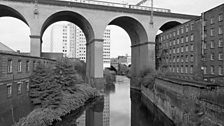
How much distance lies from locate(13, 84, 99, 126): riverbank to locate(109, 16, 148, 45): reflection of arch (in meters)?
14.5

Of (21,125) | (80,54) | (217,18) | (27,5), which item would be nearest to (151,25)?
(217,18)

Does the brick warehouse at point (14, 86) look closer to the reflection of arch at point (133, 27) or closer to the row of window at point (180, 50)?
the reflection of arch at point (133, 27)

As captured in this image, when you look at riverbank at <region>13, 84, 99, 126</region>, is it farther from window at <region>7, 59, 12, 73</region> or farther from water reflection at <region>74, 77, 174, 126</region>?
window at <region>7, 59, 12, 73</region>

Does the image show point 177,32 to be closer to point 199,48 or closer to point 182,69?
point 199,48

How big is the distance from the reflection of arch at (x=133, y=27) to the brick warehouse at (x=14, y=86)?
20.9m

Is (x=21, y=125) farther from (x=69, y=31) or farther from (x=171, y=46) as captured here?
(x=69, y=31)

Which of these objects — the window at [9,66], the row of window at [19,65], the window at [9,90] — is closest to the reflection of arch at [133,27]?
the row of window at [19,65]

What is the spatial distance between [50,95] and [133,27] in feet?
80.7

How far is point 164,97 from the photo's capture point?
1959 centimetres

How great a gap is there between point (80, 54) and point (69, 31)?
1428cm

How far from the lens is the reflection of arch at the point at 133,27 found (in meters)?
34.1

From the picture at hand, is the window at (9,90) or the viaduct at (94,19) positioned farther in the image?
the viaduct at (94,19)

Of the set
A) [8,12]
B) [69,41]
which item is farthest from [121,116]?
[69,41]

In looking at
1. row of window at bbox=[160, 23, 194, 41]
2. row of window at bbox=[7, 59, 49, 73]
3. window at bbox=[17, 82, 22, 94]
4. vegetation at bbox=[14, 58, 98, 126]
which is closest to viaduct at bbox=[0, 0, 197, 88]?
row of window at bbox=[160, 23, 194, 41]
